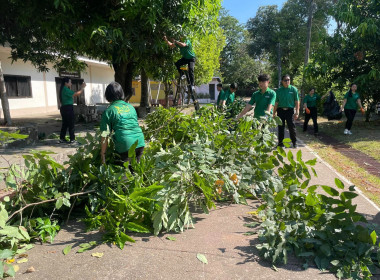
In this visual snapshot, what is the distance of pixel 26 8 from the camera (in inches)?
256

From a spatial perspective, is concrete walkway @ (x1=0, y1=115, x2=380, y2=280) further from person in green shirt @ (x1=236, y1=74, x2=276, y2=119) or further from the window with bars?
the window with bars

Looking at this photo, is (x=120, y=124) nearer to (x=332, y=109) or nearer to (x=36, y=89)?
(x=332, y=109)

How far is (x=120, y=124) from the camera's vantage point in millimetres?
3760

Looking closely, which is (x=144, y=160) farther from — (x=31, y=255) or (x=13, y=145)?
(x=13, y=145)

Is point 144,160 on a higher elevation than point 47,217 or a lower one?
higher

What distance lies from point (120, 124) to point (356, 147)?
722 cm

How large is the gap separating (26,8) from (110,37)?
7.04 feet

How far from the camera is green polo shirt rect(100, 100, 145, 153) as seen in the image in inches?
146

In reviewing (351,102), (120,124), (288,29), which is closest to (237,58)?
(288,29)

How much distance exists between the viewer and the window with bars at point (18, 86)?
48.3 feet

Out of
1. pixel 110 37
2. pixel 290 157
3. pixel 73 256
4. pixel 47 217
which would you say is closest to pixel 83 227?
pixel 47 217

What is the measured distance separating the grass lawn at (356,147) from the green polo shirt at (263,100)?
6.29 ft

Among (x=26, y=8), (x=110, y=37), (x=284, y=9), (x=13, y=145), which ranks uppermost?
(x=284, y=9)

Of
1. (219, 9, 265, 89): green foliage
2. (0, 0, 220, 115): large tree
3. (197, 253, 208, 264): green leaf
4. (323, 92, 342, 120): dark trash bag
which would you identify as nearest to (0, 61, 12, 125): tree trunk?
(0, 0, 220, 115): large tree
